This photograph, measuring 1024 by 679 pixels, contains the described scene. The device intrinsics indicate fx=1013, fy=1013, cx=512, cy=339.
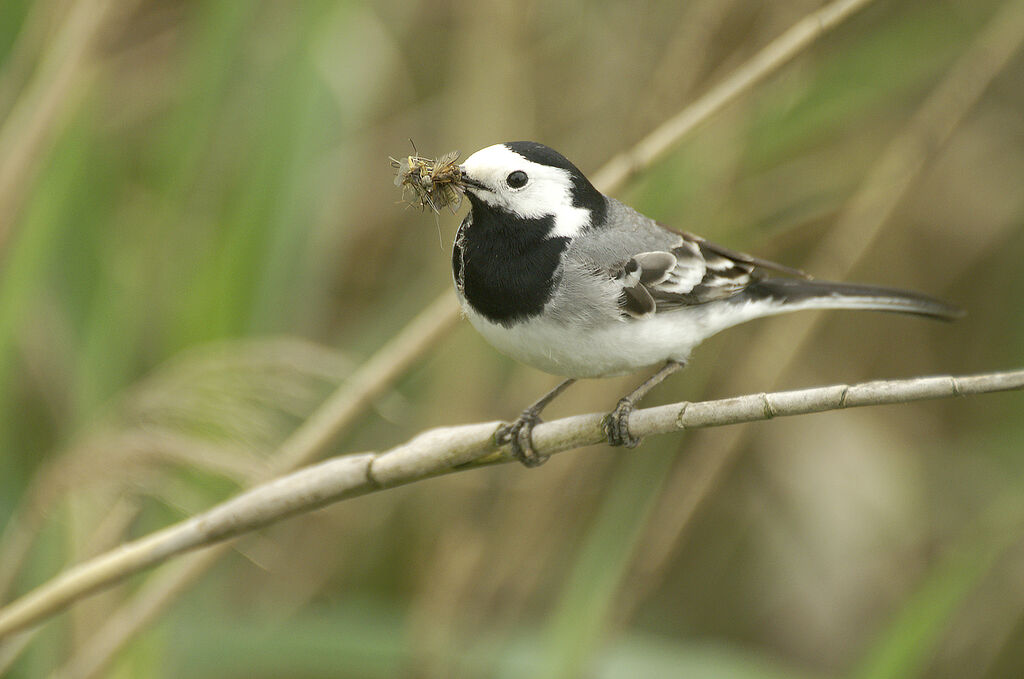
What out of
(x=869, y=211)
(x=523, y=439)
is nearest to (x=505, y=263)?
(x=523, y=439)

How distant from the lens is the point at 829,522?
10.3ft

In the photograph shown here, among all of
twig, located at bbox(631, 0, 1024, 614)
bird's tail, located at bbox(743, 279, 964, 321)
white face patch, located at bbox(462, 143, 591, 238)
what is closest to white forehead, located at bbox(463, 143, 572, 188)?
white face patch, located at bbox(462, 143, 591, 238)

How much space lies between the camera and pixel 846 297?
1.85m

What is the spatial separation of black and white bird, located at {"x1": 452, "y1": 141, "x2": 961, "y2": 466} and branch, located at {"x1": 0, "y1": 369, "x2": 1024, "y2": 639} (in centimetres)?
13

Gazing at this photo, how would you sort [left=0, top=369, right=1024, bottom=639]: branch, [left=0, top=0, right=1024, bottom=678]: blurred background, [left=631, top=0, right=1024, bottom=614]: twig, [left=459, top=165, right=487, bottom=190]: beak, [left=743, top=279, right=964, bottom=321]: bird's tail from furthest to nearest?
[left=631, top=0, right=1024, bottom=614]: twig
[left=0, top=0, right=1024, bottom=678]: blurred background
[left=743, top=279, right=964, bottom=321]: bird's tail
[left=459, top=165, right=487, bottom=190]: beak
[left=0, top=369, right=1024, bottom=639]: branch

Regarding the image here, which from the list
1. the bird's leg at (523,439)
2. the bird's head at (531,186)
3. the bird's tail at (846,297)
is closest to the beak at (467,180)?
the bird's head at (531,186)

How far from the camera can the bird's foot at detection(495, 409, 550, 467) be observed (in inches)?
56.1

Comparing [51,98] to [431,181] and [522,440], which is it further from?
[522,440]

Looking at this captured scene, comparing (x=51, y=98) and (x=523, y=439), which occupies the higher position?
(x=51, y=98)

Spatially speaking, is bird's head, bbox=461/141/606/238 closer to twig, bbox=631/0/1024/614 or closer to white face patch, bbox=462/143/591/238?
white face patch, bbox=462/143/591/238

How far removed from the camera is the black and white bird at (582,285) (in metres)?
1.67

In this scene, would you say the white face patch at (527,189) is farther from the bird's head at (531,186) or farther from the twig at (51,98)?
the twig at (51,98)

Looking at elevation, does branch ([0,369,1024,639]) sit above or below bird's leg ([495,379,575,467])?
below

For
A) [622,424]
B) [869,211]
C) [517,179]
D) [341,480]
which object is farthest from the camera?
[869,211]
